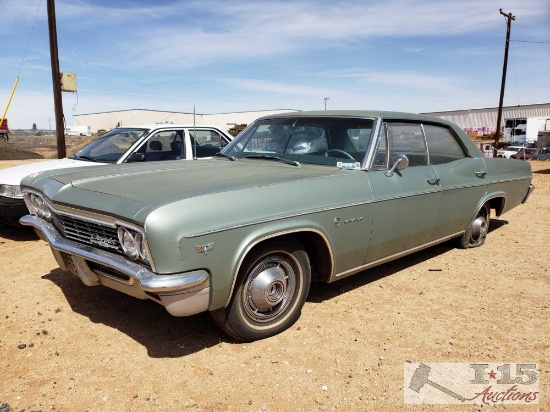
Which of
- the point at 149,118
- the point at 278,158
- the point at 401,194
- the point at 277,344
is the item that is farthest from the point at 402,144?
the point at 149,118

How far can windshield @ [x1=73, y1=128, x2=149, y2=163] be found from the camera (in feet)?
19.8

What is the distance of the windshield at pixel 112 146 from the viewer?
6031mm

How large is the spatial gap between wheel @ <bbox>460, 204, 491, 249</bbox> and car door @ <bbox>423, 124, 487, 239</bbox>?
1.10 feet

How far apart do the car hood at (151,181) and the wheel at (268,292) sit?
48cm

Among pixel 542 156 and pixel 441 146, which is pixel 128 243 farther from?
pixel 542 156

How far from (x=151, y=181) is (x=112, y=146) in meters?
3.49

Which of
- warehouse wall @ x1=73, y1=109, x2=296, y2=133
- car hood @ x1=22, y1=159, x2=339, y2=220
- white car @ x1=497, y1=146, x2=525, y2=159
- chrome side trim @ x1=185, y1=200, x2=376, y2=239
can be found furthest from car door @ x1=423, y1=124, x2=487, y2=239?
warehouse wall @ x1=73, y1=109, x2=296, y2=133

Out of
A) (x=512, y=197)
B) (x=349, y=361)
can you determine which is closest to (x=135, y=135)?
(x=349, y=361)

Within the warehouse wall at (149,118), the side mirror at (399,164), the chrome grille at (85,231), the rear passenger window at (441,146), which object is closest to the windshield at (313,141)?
the side mirror at (399,164)

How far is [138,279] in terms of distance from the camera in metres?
2.52

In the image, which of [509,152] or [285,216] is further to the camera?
[509,152]

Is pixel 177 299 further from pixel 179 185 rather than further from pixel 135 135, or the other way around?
pixel 135 135

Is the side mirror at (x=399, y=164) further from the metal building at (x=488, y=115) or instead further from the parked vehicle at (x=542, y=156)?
the metal building at (x=488, y=115)

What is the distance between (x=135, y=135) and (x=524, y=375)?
5.30 meters
